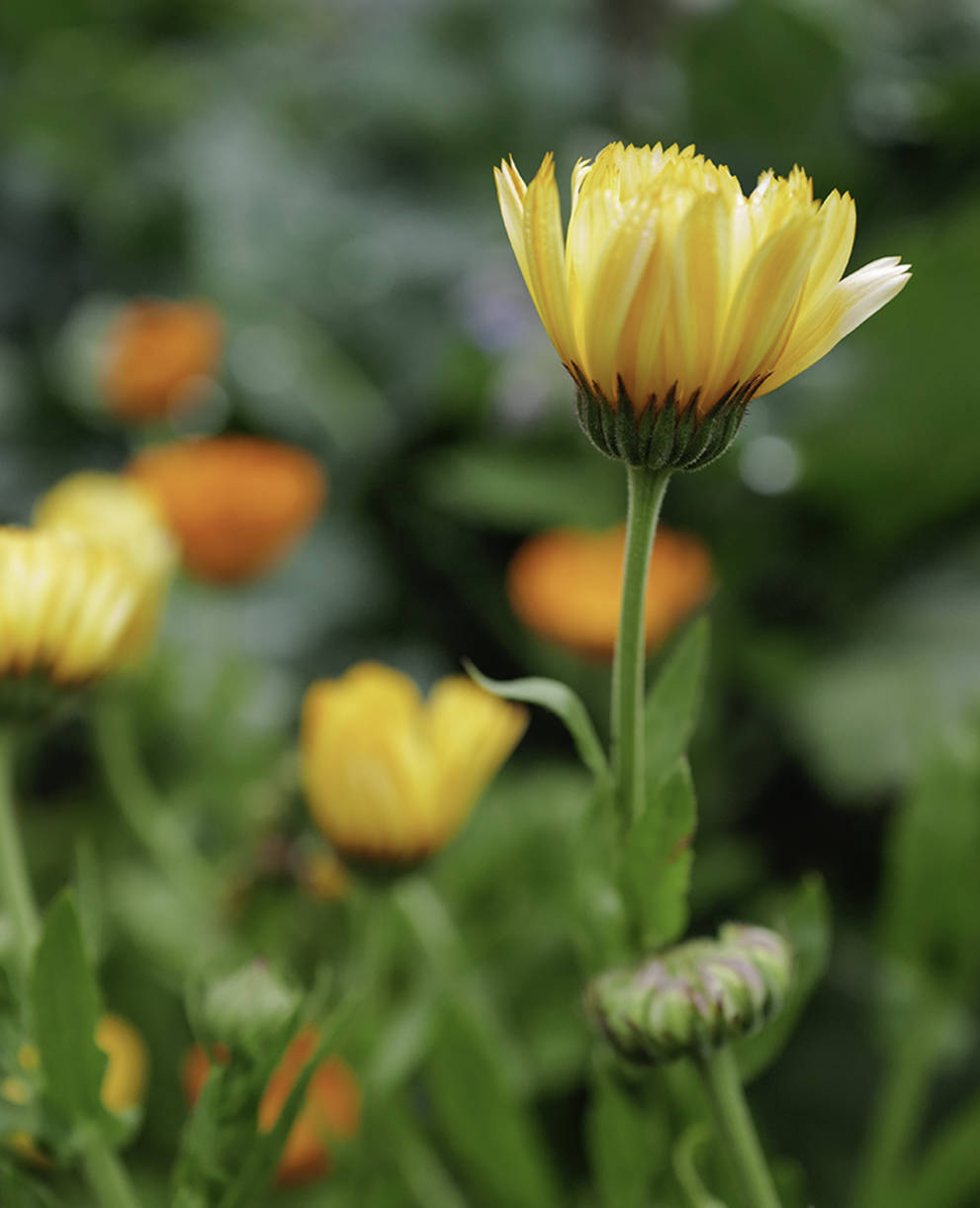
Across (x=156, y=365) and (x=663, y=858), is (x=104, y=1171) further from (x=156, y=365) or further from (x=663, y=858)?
(x=156, y=365)

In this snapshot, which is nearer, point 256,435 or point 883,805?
point 883,805

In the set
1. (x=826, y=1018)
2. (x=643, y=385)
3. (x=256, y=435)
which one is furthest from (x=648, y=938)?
(x=256, y=435)

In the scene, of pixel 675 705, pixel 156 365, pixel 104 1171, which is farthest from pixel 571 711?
pixel 156 365

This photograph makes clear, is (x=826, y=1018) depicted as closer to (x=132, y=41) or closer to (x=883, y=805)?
(x=883, y=805)

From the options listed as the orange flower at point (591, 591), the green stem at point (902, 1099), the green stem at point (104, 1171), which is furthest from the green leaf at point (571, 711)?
the orange flower at point (591, 591)

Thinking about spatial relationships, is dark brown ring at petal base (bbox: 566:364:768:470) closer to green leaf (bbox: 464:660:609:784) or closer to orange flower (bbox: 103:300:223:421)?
green leaf (bbox: 464:660:609:784)

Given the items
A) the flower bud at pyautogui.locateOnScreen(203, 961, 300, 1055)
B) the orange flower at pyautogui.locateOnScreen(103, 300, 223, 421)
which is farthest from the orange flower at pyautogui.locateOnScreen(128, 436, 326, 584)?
the flower bud at pyautogui.locateOnScreen(203, 961, 300, 1055)

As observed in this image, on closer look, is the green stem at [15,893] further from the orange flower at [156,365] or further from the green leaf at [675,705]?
the orange flower at [156,365]
